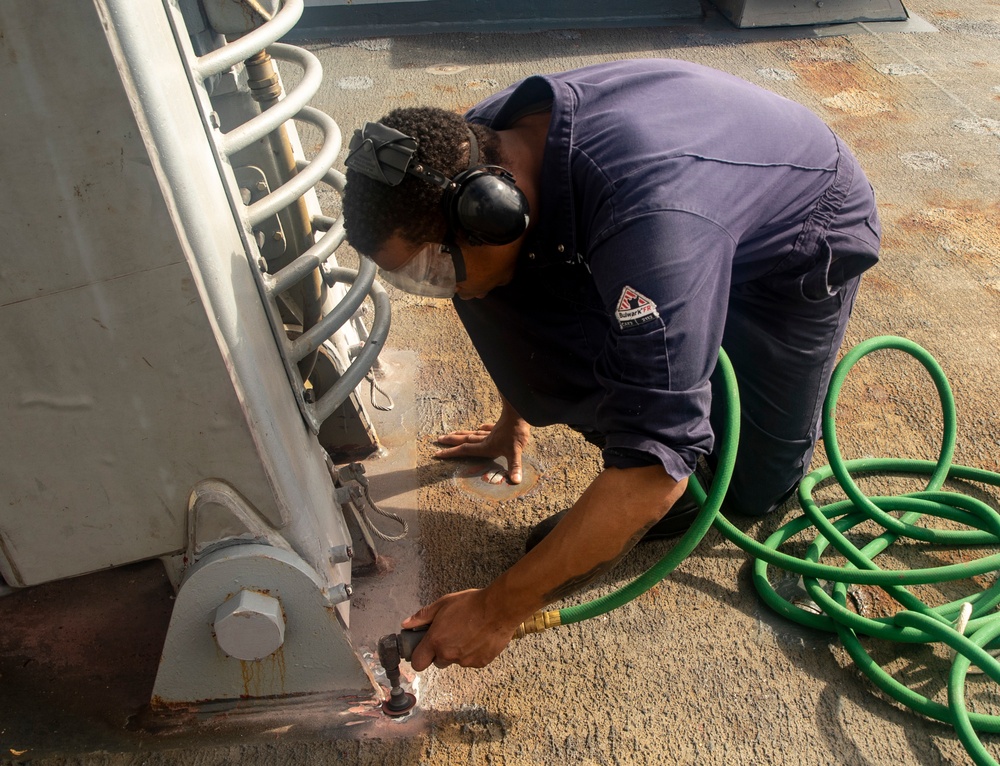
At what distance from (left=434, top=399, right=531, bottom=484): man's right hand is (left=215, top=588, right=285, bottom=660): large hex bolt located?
3.11 feet

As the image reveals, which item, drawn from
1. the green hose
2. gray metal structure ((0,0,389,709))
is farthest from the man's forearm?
gray metal structure ((0,0,389,709))

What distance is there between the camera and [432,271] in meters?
1.63

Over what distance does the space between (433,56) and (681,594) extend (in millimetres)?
3755

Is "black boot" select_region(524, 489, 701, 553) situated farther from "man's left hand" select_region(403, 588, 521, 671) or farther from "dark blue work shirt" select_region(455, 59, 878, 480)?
"man's left hand" select_region(403, 588, 521, 671)

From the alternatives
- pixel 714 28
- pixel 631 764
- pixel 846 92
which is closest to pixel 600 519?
pixel 631 764

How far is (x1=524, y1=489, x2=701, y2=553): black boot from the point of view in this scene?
2242 mm

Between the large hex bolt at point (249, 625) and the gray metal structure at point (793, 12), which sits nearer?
the large hex bolt at point (249, 625)

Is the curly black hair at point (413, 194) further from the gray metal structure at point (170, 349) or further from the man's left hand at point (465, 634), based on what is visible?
the man's left hand at point (465, 634)

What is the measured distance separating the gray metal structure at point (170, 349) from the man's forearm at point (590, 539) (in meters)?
0.38

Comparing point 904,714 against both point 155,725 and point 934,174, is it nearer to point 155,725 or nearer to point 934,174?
point 155,725

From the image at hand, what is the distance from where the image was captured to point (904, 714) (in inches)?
73.4

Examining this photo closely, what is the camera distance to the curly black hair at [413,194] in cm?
150

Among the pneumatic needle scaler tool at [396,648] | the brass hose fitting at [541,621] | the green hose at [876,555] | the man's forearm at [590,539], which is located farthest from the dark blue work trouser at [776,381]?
the pneumatic needle scaler tool at [396,648]

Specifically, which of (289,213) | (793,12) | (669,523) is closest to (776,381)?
(669,523)
